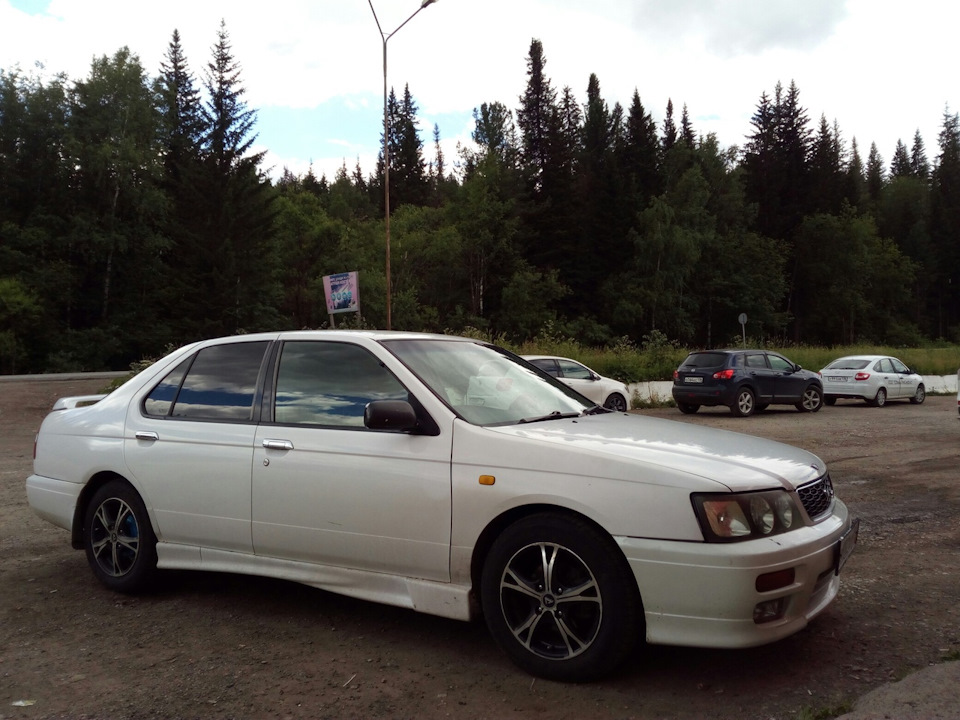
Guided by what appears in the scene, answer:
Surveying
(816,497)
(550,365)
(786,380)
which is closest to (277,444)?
(816,497)

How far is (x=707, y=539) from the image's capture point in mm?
3336

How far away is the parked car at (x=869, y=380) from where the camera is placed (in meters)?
22.6

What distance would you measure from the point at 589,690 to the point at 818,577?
3.61ft

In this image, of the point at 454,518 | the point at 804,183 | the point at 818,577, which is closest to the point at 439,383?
the point at 454,518

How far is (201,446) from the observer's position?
472 centimetres

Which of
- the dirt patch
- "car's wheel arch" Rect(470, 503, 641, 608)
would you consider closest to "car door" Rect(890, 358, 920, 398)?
the dirt patch

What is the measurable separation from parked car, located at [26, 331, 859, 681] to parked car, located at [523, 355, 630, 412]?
13.4m

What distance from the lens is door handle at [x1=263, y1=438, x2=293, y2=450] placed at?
4.38 m

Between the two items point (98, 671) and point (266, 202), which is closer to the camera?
point (98, 671)

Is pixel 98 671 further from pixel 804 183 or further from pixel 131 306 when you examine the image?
pixel 804 183

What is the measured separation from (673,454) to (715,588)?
0.61 meters

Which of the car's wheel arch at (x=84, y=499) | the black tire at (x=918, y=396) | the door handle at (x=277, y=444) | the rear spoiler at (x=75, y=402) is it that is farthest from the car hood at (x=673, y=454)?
the black tire at (x=918, y=396)

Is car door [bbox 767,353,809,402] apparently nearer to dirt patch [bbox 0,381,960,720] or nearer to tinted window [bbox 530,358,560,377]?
tinted window [bbox 530,358,560,377]

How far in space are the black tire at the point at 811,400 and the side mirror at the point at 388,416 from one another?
1869 cm
